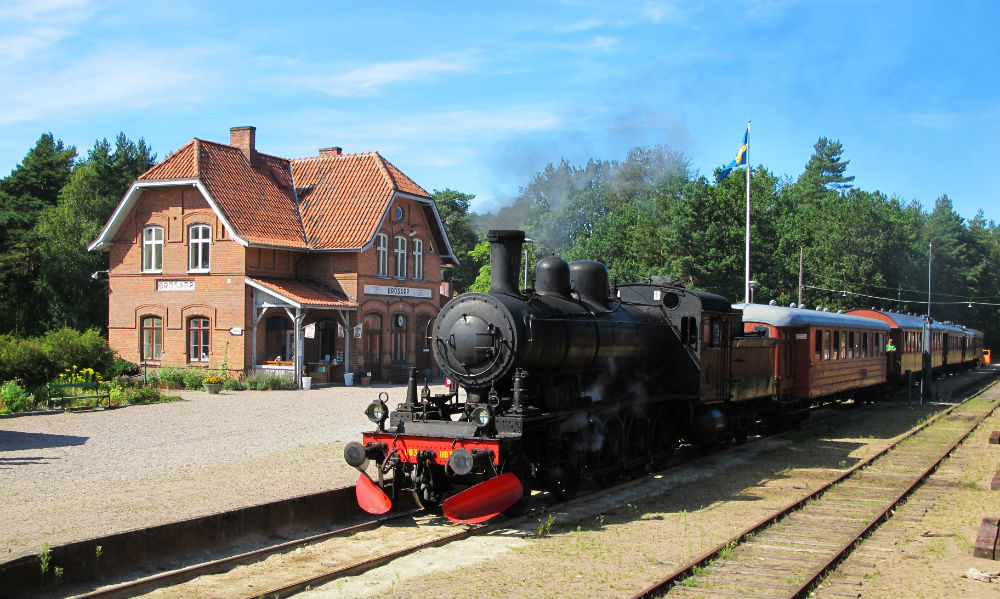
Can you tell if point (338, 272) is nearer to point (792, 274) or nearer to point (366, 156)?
point (366, 156)

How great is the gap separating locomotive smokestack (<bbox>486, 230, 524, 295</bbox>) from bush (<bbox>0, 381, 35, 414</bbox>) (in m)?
14.3

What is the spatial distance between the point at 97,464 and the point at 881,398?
85.6 ft

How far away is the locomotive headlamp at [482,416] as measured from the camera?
9898mm

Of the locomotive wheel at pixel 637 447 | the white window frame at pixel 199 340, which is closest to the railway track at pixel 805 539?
the locomotive wheel at pixel 637 447

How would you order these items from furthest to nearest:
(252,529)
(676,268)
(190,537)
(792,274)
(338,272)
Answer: (792,274) < (676,268) < (338,272) < (252,529) < (190,537)

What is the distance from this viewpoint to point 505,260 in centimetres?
1123

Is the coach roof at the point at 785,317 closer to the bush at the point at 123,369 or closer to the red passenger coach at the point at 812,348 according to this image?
the red passenger coach at the point at 812,348

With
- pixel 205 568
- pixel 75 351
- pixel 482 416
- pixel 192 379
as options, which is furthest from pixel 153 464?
pixel 192 379

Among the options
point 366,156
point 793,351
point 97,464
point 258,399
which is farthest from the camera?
point 366,156

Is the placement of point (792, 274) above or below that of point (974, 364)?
above

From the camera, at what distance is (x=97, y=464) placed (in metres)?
13.2

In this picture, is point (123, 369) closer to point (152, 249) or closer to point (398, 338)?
point (152, 249)

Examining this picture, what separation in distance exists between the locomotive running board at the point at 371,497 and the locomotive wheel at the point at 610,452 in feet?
12.0

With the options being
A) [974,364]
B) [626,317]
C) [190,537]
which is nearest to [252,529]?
[190,537]
